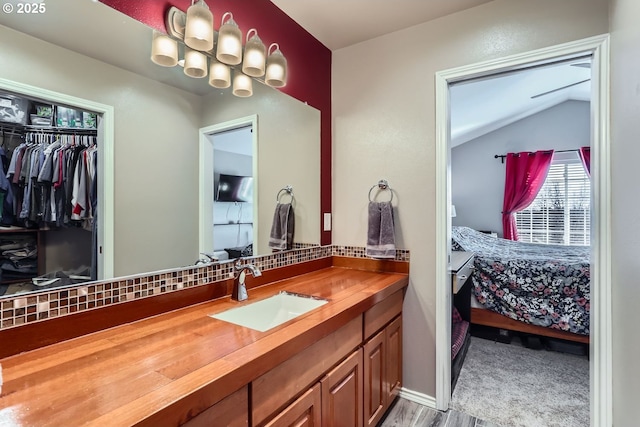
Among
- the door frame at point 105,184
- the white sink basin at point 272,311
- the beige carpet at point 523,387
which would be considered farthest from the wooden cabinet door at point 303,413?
the beige carpet at point 523,387

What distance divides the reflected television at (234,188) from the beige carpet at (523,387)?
1.87 meters

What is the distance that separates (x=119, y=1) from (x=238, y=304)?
1.31m

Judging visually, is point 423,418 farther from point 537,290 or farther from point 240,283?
point 537,290

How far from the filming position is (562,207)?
5.55m

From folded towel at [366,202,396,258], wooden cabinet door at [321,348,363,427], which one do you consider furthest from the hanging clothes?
folded towel at [366,202,396,258]

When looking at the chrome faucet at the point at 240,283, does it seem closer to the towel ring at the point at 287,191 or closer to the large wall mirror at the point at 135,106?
the large wall mirror at the point at 135,106

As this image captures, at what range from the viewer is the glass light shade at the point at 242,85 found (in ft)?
5.50

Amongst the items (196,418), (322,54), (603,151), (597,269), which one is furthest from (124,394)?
(322,54)

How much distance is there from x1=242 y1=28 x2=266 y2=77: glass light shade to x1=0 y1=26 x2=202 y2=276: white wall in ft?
1.10

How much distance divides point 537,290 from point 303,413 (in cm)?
271

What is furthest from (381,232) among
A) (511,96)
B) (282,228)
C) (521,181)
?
(521,181)

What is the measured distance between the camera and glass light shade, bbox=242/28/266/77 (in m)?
1.65

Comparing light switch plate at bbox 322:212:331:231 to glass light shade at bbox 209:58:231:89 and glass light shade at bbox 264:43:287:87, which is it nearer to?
glass light shade at bbox 264:43:287:87

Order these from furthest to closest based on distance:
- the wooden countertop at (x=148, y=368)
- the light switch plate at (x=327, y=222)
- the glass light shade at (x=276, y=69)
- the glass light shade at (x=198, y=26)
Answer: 1. the light switch plate at (x=327, y=222)
2. the glass light shade at (x=276, y=69)
3. the glass light shade at (x=198, y=26)
4. the wooden countertop at (x=148, y=368)
